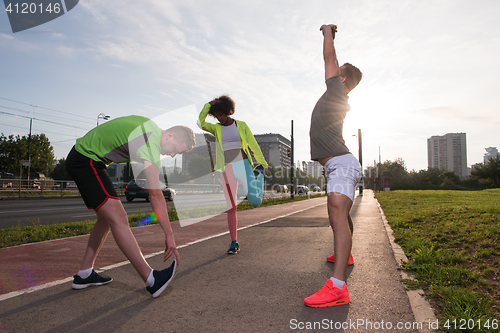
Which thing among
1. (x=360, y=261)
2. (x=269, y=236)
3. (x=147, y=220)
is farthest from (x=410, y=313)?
(x=147, y=220)

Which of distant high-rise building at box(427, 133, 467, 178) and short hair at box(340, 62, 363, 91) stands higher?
distant high-rise building at box(427, 133, 467, 178)

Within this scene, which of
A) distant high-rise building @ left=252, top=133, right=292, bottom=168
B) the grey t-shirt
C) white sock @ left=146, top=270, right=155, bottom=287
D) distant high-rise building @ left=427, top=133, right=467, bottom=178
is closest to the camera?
white sock @ left=146, top=270, right=155, bottom=287

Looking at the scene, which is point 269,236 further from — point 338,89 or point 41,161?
point 41,161

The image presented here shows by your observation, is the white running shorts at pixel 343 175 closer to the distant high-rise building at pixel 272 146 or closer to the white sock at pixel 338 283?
the white sock at pixel 338 283

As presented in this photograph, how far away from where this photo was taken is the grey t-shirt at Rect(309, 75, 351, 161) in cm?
282

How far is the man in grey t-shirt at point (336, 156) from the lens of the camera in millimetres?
2545

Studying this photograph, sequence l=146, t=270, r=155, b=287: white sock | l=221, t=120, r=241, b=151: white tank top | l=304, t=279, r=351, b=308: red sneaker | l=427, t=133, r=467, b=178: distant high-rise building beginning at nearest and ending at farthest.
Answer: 1. l=304, t=279, r=351, b=308: red sneaker
2. l=146, t=270, r=155, b=287: white sock
3. l=221, t=120, r=241, b=151: white tank top
4. l=427, t=133, r=467, b=178: distant high-rise building

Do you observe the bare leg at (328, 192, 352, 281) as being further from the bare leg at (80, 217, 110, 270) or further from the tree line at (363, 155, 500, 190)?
the tree line at (363, 155, 500, 190)

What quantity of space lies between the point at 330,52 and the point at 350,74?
35 centimetres

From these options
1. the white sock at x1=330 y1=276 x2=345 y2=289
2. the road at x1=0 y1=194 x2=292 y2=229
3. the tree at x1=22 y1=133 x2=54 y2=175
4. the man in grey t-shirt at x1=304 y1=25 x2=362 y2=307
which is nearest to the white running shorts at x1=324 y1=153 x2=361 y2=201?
the man in grey t-shirt at x1=304 y1=25 x2=362 y2=307

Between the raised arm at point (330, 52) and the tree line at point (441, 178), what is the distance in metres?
50.1

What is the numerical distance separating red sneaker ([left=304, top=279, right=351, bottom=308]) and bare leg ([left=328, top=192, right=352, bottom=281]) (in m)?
0.10

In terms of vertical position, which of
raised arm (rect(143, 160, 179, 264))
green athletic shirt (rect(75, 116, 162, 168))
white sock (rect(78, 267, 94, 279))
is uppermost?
green athletic shirt (rect(75, 116, 162, 168))

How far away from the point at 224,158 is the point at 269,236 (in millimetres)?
2150
